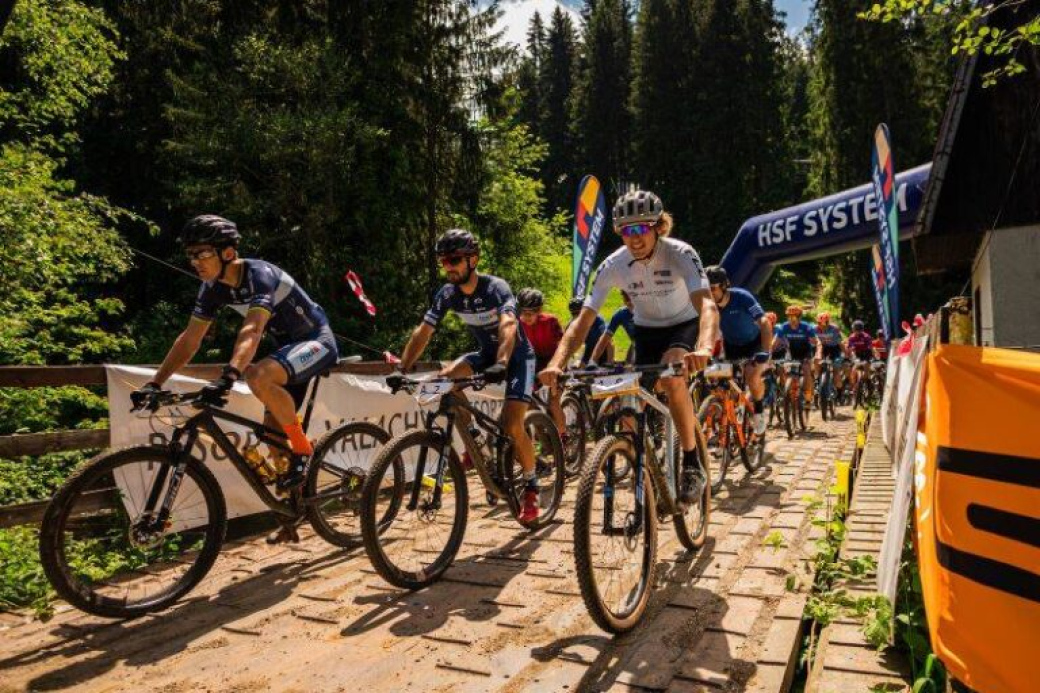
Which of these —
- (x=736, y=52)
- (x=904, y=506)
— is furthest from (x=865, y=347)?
(x=736, y=52)

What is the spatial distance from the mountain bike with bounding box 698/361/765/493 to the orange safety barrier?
4.26 m

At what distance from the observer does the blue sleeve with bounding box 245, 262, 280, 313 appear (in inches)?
193

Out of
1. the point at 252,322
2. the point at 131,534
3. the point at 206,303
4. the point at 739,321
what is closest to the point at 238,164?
the point at 739,321

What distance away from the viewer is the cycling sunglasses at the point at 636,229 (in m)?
4.73

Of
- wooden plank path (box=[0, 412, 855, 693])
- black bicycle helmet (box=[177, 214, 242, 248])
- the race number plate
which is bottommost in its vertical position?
wooden plank path (box=[0, 412, 855, 693])

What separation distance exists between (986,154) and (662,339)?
8.99m

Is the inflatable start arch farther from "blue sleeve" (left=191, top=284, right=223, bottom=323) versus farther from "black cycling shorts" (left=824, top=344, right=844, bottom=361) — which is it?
"blue sleeve" (left=191, top=284, right=223, bottom=323)

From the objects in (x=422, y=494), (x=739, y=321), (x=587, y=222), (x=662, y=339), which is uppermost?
(x=587, y=222)

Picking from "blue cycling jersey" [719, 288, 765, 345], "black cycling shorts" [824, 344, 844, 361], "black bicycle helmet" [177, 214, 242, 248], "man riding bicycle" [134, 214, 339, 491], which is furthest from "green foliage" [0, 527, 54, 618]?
"black cycling shorts" [824, 344, 844, 361]

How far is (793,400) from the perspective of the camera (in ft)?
40.2

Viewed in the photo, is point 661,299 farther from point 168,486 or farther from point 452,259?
point 168,486

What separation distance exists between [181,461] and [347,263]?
17263 millimetres

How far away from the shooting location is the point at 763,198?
163ft

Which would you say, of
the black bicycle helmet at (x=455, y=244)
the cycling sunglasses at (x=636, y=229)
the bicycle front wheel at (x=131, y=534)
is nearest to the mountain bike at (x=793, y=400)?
the cycling sunglasses at (x=636, y=229)
